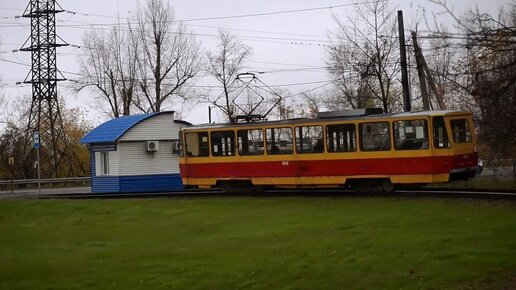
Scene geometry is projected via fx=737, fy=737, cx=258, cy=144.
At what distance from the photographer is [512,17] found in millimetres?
9625

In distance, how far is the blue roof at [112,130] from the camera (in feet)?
110

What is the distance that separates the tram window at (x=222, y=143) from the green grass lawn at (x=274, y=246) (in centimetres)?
365

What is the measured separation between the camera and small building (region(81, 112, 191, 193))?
33969 millimetres

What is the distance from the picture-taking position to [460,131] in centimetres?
2272

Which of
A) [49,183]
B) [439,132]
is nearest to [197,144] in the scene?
[439,132]

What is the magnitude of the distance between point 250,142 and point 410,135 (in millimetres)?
6169

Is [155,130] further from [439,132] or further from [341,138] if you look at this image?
[439,132]

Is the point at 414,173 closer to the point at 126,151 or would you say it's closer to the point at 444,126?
the point at 444,126

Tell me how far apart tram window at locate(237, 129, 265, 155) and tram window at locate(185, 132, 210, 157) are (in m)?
1.61

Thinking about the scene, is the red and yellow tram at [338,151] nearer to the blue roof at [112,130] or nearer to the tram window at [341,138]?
the tram window at [341,138]

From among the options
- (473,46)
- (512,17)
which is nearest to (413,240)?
(512,17)

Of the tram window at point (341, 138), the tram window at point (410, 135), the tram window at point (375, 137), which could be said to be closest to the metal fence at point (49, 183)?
the tram window at point (341, 138)

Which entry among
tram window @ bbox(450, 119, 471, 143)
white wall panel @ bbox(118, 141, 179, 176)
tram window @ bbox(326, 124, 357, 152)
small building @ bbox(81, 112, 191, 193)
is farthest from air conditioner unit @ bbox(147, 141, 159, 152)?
tram window @ bbox(450, 119, 471, 143)

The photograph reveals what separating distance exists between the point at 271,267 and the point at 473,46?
5.71 m
